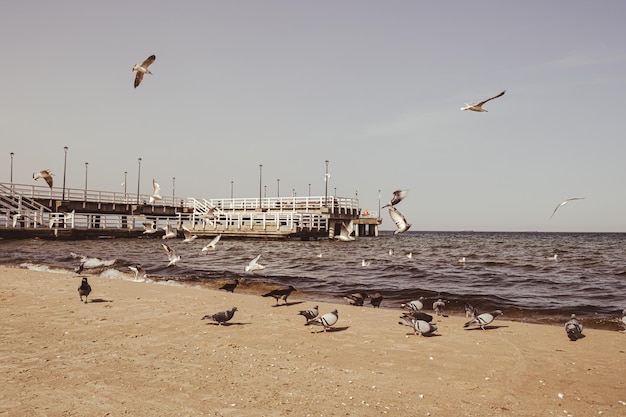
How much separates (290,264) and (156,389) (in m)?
21.2

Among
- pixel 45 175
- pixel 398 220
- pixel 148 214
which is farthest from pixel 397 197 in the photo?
pixel 148 214

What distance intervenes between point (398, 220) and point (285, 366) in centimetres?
501

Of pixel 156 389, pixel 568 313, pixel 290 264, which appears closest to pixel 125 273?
pixel 290 264

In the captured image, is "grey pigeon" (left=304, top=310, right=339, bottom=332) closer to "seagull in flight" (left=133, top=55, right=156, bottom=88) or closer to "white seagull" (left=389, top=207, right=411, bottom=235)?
"white seagull" (left=389, top=207, right=411, bottom=235)

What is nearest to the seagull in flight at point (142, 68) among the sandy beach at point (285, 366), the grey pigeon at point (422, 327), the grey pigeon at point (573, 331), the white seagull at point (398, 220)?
the sandy beach at point (285, 366)

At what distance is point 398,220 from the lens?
10617 millimetres

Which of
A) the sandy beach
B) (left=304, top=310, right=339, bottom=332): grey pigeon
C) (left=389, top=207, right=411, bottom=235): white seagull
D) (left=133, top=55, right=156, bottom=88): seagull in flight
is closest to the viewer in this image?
the sandy beach

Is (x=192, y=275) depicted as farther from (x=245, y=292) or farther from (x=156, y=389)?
(x=156, y=389)

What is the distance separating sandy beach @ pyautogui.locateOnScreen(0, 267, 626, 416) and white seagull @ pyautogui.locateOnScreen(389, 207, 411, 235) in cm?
214

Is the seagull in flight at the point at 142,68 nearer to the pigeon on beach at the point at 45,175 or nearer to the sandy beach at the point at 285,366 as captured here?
the sandy beach at the point at 285,366

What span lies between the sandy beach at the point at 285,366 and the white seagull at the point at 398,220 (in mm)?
2139

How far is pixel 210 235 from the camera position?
193ft

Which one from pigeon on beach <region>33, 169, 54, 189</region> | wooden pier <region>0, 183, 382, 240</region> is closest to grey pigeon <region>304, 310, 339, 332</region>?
pigeon on beach <region>33, 169, 54, 189</region>

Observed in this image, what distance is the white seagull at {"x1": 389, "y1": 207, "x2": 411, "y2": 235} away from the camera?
10.3 m
